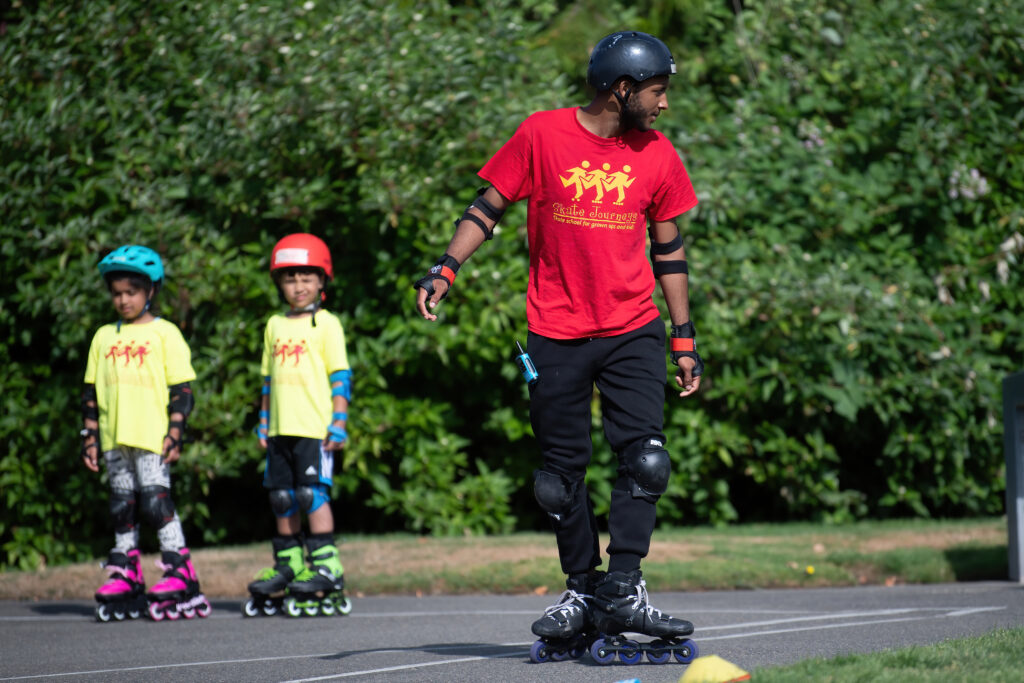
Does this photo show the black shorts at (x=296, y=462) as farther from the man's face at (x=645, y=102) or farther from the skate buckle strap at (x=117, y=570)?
the man's face at (x=645, y=102)

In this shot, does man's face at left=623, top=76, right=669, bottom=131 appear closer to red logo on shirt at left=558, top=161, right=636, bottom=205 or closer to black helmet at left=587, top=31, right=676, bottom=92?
black helmet at left=587, top=31, right=676, bottom=92

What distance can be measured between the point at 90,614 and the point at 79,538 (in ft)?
9.92

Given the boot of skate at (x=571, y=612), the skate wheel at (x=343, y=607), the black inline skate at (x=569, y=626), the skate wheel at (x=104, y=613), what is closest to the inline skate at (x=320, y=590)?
the skate wheel at (x=343, y=607)

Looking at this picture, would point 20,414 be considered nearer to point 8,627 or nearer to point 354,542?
point 354,542

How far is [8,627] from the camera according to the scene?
19.6 feet

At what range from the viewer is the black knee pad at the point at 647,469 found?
3.99 meters

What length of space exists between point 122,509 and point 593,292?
3.54 m

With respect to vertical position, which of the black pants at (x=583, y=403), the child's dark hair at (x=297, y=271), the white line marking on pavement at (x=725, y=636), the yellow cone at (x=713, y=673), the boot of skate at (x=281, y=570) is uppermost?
the child's dark hair at (x=297, y=271)

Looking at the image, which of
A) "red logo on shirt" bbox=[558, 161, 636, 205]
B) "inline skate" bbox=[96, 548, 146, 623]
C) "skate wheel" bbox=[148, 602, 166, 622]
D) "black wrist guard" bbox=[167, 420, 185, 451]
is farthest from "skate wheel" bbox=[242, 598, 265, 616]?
"red logo on shirt" bbox=[558, 161, 636, 205]

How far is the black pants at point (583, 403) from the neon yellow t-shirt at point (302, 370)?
247 centimetres

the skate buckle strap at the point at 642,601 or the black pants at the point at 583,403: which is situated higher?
the black pants at the point at 583,403

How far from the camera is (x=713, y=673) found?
3.25 m

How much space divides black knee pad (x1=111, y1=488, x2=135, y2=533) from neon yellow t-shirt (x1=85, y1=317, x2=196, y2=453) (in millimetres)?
254

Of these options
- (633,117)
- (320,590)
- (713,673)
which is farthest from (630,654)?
(320,590)
